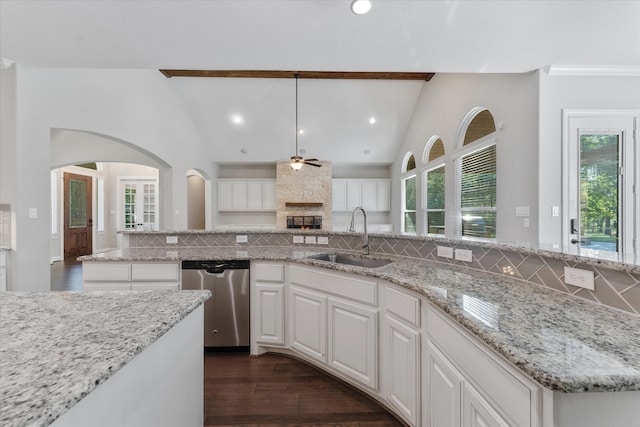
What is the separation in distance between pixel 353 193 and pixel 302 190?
1473mm

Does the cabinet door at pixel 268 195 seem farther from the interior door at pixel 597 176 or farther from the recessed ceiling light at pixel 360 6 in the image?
the interior door at pixel 597 176

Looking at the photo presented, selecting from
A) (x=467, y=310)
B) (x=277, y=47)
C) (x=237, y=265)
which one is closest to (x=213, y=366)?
(x=237, y=265)

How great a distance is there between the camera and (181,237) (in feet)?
10.3

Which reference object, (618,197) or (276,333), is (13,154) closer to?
(276,333)

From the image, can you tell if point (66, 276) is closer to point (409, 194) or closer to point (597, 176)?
point (409, 194)

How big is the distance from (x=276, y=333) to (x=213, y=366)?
1.90 ft

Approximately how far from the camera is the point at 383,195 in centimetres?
806

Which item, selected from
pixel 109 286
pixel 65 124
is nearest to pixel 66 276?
pixel 65 124

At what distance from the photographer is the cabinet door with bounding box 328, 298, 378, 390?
1.81 metres

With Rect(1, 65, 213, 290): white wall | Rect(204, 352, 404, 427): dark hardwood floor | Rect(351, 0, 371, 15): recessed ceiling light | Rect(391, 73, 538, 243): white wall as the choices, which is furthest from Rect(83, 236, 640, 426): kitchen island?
Rect(1, 65, 213, 290): white wall

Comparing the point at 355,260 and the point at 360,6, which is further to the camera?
A: the point at 355,260

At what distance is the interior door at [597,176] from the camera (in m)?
2.96

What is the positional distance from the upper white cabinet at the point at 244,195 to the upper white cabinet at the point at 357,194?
73.1 inches

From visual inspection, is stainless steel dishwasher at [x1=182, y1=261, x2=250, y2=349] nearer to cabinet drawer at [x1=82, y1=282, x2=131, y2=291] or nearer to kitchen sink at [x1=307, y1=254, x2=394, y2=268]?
cabinet drawer at [x1=82, y1=282, x2=131, y2=291]
